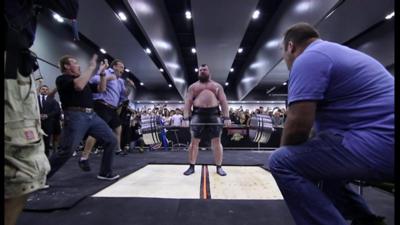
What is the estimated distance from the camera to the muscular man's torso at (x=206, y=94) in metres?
3.67

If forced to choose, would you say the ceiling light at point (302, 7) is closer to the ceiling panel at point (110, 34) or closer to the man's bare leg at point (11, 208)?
the ceiling panel at point (110, 34)

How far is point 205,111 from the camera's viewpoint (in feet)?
12.0

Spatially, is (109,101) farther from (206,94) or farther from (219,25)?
(219,25)

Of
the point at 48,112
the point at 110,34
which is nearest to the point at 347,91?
the point at 48,112

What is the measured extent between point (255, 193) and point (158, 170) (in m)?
1.67

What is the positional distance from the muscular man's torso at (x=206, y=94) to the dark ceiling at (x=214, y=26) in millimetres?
2427

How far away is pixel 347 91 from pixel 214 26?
258 inches

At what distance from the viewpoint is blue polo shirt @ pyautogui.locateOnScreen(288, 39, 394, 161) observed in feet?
3.47

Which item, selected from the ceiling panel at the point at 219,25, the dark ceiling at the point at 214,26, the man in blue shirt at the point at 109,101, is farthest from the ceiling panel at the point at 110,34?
the man in blue shirt at the point at 109,101

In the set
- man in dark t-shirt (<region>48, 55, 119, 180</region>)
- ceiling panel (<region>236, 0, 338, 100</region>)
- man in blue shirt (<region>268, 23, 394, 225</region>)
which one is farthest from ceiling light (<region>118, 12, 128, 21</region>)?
man in blue shirt (<region>268, 23, 394, 225</region>)

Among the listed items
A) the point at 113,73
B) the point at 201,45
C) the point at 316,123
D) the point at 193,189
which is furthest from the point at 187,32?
the point at 316,123

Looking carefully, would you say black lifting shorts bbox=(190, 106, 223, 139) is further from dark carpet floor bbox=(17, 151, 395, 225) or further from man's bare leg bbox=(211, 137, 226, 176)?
dark carpet floor bbox=(17, 151, 395, 225)

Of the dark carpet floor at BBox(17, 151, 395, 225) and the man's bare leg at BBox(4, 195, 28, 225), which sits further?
the dark carpet floor at BBox(17, 151, 395, 225)

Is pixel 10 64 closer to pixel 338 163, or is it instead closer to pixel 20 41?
pixel 20 41
